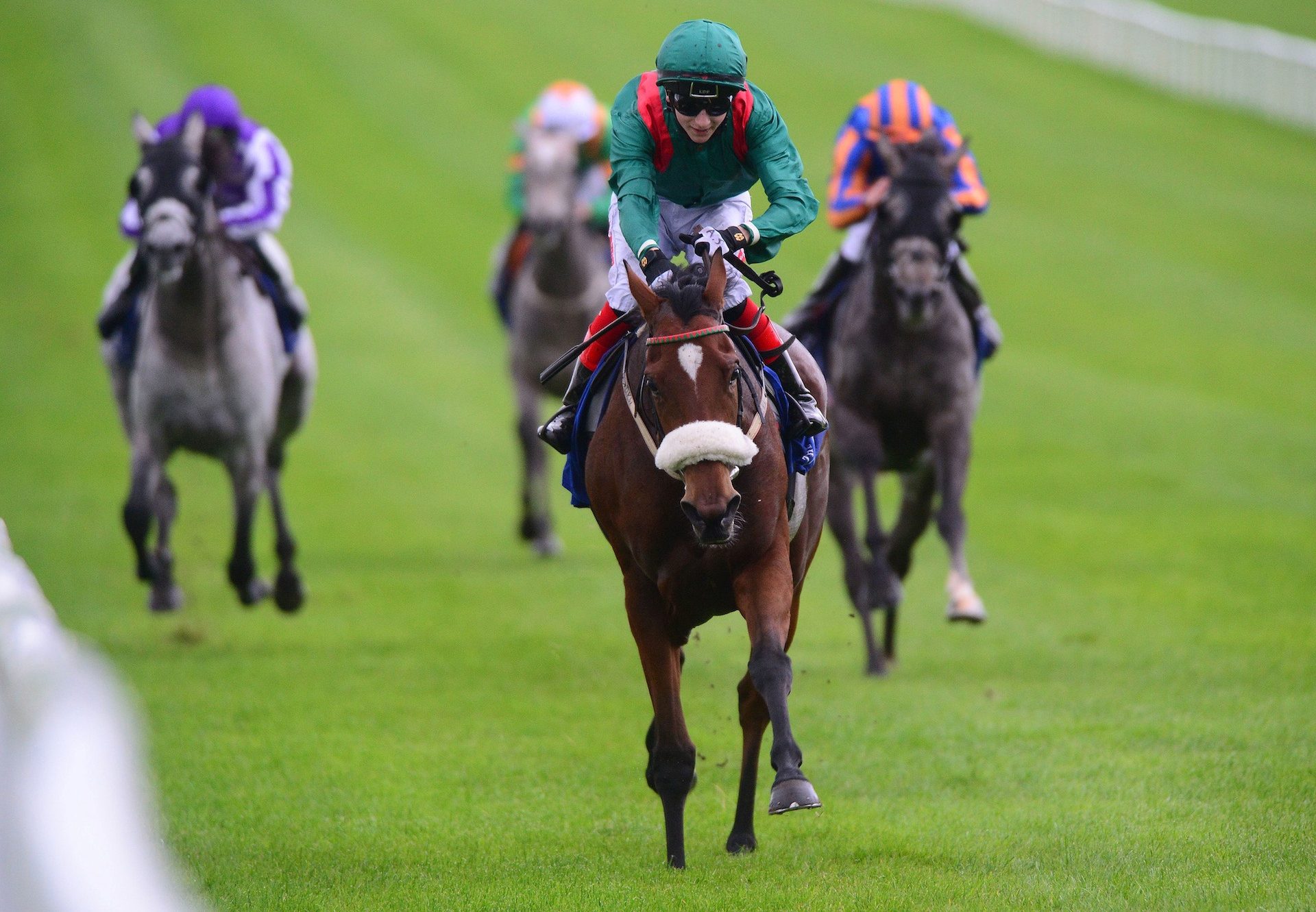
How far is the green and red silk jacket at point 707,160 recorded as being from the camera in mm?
6441

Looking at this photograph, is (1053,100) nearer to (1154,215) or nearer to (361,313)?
(1154,215)

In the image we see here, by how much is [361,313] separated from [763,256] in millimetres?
24050

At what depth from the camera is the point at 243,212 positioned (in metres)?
11.6

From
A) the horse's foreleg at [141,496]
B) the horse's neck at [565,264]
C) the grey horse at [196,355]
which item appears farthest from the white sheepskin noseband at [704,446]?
the horse's neck at [565,264]

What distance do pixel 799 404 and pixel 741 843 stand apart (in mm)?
1644

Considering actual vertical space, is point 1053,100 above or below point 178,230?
below

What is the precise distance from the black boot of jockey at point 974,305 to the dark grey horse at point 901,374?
12 cm

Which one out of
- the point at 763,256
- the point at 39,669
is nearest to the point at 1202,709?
the point at 763,256

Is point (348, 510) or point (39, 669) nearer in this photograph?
point (39, 669)

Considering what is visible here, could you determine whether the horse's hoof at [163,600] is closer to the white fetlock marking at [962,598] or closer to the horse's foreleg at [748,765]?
the white fetlock marking at [962,598]

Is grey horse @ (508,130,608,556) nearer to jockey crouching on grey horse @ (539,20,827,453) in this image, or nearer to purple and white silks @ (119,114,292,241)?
purple and white silks @ (119,114,292,241)

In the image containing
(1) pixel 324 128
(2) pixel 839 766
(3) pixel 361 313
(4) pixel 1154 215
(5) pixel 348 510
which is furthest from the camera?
(1) pixel 324 128

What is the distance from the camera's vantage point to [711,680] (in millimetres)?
10555

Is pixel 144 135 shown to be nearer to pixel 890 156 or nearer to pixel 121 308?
pixel 121 308
